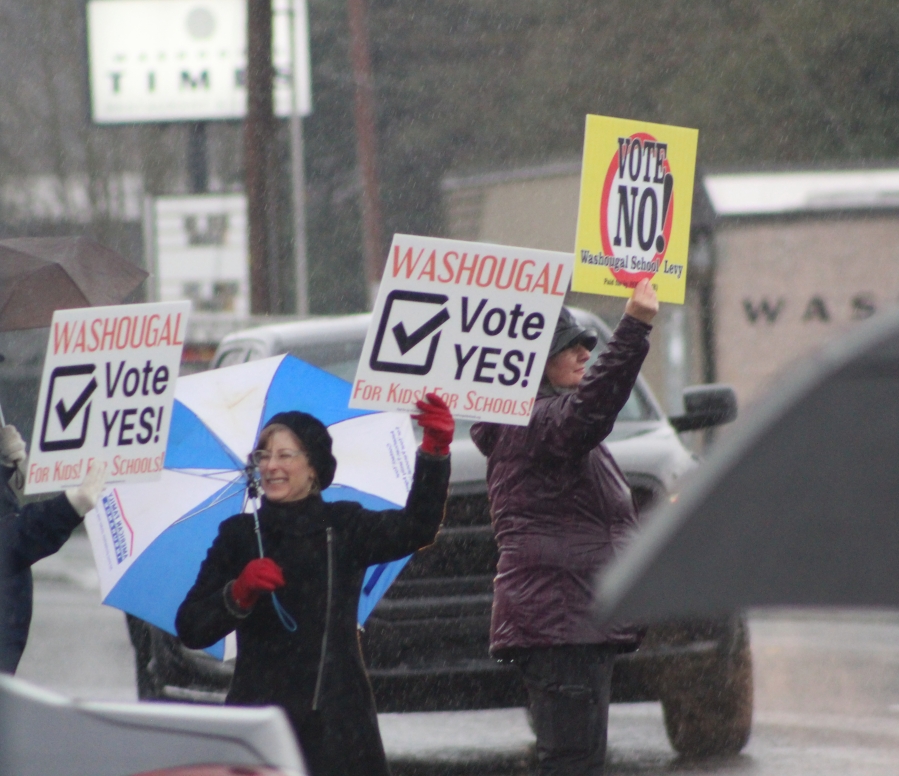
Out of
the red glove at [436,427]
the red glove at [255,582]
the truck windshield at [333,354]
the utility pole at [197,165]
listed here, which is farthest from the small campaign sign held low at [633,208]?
the utility pole at [197,165]

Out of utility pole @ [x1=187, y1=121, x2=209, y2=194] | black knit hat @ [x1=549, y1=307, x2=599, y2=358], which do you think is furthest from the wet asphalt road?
utility pole @ [x1=187, y1=121, x2=209, y2=194]

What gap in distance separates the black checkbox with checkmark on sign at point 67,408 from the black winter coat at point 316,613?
1.64 feet

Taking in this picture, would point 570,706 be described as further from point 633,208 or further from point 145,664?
point 145,664

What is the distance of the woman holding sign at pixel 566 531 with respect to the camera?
458 cm

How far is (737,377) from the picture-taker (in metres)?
22.4

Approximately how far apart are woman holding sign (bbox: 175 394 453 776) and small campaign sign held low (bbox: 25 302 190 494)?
36cm

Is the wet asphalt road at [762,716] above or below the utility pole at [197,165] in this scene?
below

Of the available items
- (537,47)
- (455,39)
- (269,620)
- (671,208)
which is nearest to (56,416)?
(269,620)

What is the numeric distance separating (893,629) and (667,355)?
12.1m

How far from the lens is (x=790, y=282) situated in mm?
22141

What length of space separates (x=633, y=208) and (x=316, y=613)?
5.20ft

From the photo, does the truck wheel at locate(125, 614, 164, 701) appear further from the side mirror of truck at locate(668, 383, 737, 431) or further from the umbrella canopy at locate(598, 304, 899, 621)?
the umbrella canopy at locate(598, 304, 899, 621)

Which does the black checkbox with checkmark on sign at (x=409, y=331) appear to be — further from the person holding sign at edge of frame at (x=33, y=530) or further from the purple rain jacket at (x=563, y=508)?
the person holding sign at edge of frame at (x=33, y=530)

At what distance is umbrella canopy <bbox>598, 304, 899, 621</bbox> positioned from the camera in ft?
4.50
